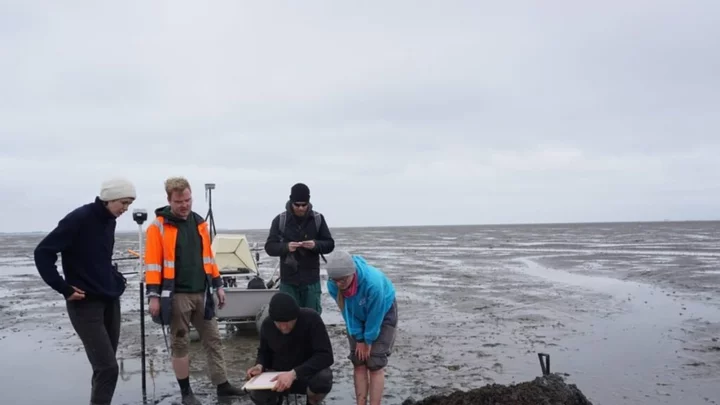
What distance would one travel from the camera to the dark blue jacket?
4.09 m

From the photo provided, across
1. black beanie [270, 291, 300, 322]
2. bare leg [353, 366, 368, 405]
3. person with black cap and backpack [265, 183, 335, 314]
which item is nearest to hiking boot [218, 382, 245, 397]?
person with black cap and backpack [265, 183, 335, 314]

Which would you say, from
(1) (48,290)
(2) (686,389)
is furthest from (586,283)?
(1) (48,290)

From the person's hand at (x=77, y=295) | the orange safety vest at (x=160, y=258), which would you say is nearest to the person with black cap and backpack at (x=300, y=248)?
the orange safety vest at (x=160, y=258)

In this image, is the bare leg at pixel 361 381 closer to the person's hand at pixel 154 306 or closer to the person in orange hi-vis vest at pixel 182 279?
the person in orange hi-vis vest at pixel 182 279

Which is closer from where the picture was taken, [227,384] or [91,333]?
[91,333]

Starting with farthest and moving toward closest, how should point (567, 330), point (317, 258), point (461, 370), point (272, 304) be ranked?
1. point (567, 330)
2. point (461, 370)
3. point (317, 258)
4. point (272, 304)

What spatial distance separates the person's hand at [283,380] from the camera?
420 cm

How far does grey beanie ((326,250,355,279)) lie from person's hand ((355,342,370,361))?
0.73 m

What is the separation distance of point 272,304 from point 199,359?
3.47 metres

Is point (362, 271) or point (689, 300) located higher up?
point (362, 271)

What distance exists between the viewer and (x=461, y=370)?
6773 mm

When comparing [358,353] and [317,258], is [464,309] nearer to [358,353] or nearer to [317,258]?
[317,258]

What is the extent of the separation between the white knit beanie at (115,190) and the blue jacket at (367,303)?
5.63ft

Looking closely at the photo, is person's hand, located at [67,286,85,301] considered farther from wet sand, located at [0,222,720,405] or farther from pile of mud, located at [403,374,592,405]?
pile of mud, located at [403,374,592,405]
